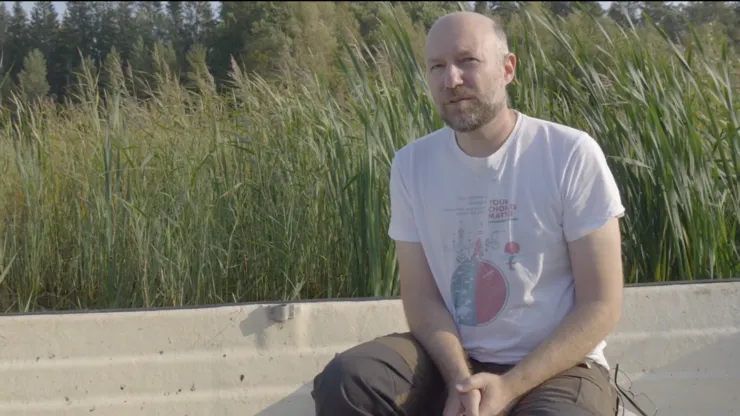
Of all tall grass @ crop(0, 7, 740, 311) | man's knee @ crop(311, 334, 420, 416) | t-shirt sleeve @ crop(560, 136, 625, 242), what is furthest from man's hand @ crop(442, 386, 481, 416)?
tall grass @ crop(0, 7, 740, 311)

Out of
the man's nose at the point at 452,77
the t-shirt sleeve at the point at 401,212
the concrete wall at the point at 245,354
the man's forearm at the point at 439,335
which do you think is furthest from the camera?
the concrete wall at the point at 245,354

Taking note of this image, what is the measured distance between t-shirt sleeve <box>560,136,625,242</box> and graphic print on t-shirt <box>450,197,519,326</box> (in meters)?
0.12

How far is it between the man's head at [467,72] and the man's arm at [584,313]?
0.37 metres

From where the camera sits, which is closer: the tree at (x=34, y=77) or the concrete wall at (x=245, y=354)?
the concrete wall at (x=245, y=354)

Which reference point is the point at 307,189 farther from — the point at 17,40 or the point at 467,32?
the point at 17,40

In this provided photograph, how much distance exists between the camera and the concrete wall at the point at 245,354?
7.70ft

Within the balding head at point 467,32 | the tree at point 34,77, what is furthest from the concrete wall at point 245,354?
the tree at point 34,77

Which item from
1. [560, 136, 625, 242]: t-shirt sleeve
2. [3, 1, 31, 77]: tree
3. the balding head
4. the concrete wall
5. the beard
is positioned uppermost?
[3, 1, 31, 77]: tree

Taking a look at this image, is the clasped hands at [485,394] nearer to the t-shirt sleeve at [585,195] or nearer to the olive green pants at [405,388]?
the olive green pants at [405,388]

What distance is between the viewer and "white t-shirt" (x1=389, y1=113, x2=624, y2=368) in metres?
1.88

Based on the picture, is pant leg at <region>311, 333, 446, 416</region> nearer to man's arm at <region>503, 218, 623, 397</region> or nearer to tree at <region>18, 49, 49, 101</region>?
man's arm at <region>503, 218, 623, 397</region>

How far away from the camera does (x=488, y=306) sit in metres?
1.91

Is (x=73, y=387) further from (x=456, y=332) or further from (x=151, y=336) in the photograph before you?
(x=456, y=332)

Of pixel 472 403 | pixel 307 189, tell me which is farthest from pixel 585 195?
pixel 307 189
